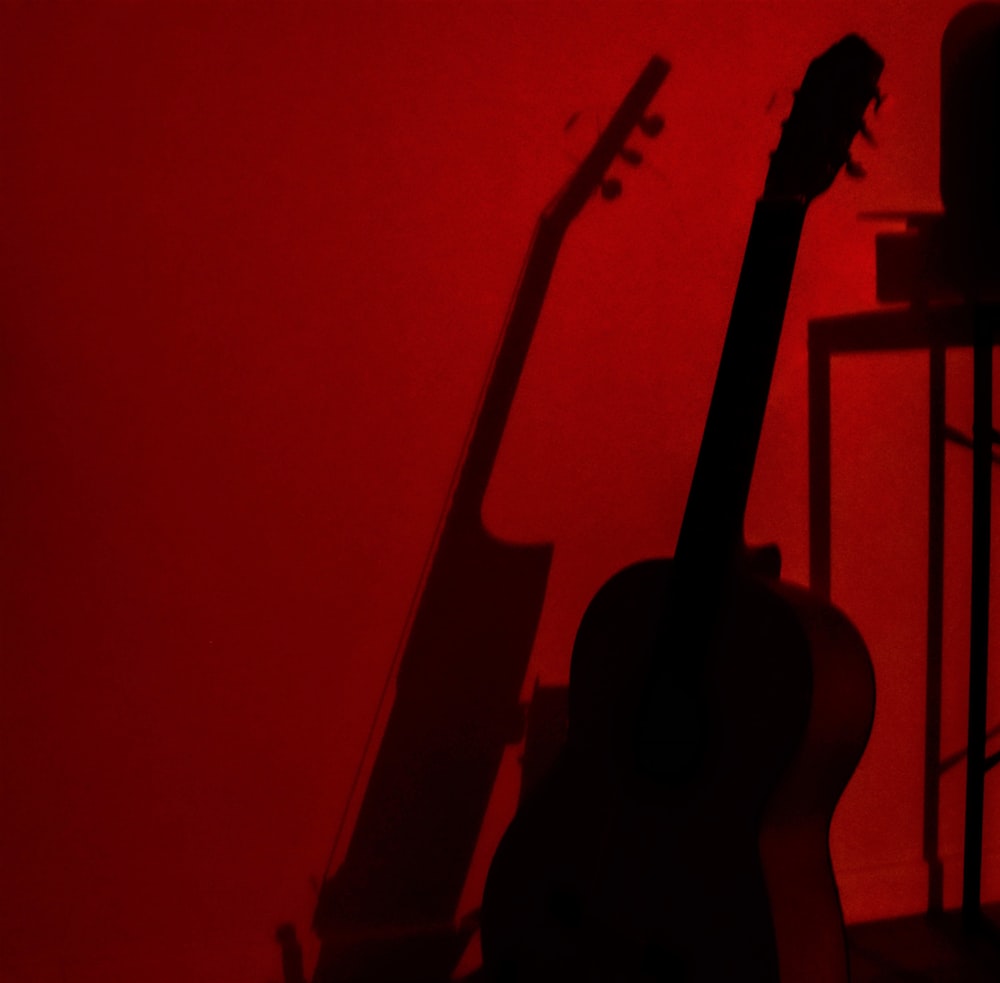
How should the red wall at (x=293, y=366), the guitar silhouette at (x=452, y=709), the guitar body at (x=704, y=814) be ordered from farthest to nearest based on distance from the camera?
the guitar silhouette at (x=452, y=709) → the red wall at (x=293, y=366) → the guitar body at (x=704, y=814)

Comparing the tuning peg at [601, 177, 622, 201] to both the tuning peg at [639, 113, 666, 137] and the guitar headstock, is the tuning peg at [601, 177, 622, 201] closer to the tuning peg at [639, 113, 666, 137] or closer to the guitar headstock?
the tuning peg at [639, 113, 666, 137]

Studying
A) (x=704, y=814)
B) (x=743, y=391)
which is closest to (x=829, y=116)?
(x=743, y=391)

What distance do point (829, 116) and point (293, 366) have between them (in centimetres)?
80

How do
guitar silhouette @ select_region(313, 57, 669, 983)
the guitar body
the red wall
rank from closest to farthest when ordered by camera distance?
the guitar body < the red wall < guitar silhouette @ select_region(313, 57, 669, 983)

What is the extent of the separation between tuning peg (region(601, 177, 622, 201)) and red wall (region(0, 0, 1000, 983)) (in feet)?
0.07

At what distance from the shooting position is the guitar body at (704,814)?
43.0 inches

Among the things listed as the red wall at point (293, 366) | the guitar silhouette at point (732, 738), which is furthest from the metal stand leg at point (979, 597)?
the guitar silhouette at point (732, 738)

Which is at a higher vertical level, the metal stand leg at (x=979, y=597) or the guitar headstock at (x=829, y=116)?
the guitar headstock at (x=829, y=116)

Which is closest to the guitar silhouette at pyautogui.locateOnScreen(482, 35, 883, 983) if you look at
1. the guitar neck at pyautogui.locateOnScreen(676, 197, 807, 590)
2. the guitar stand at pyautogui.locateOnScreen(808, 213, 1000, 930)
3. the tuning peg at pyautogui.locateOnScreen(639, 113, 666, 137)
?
the guitar neck at pyautogui.locateOnScreen(676, 197, 807, 590)

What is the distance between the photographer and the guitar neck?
115 centimetres

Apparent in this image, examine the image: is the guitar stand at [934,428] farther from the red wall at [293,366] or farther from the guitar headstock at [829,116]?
the guitar headstock at [829,116]

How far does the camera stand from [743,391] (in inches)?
45.6

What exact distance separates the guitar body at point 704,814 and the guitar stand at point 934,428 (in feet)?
1.63

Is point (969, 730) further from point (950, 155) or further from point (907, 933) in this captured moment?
point (950, 155)
